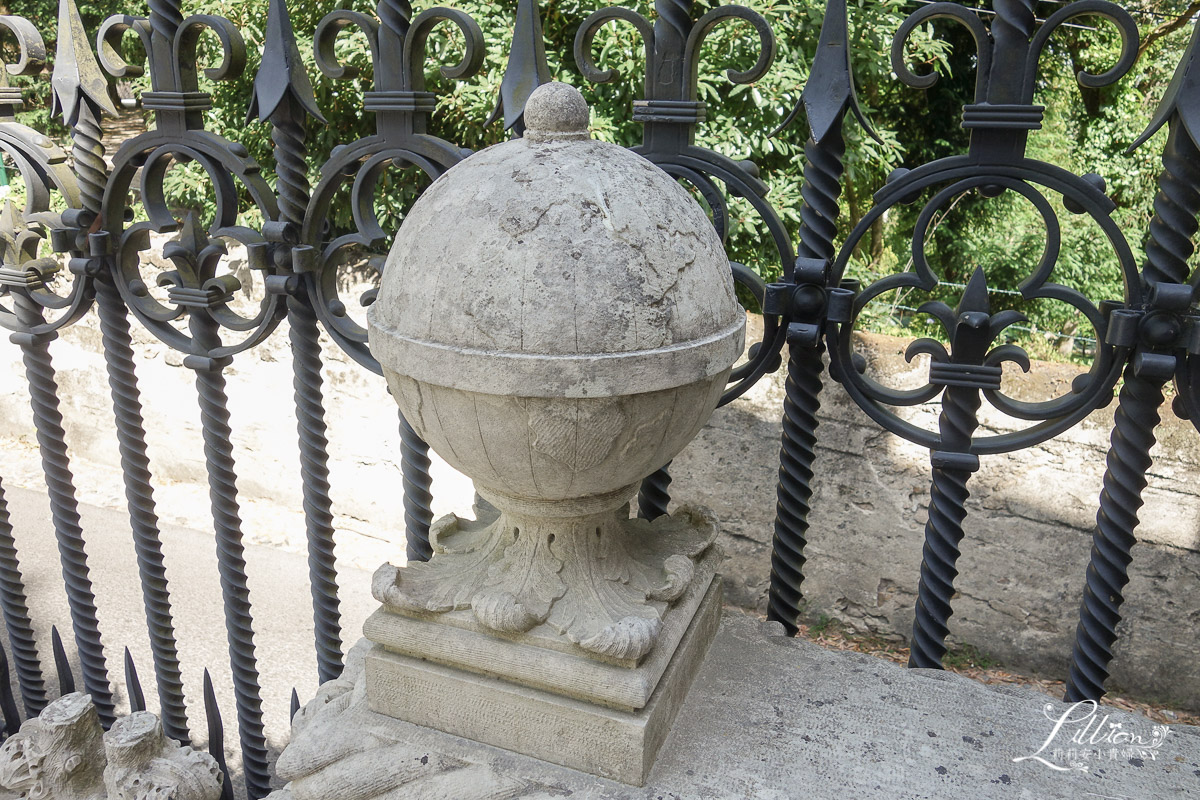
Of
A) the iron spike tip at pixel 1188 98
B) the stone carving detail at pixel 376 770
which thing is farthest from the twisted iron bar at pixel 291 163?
the iron spike tip at pixel 1188 98

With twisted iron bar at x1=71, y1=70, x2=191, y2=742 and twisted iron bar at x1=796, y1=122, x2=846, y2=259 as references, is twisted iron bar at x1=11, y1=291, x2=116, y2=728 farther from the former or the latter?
twisted iron bar at x1=796, y1=122, x2=846, y2=259

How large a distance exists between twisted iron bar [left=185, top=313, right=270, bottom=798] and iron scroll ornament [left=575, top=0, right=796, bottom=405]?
124cm

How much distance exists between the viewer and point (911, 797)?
179cm

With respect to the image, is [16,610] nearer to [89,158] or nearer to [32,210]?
[32,210]

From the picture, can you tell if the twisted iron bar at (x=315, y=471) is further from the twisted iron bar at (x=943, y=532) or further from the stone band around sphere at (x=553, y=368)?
the twisted iron bar at (x=943, y=532)

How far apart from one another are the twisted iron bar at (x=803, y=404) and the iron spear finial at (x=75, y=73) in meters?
1.73

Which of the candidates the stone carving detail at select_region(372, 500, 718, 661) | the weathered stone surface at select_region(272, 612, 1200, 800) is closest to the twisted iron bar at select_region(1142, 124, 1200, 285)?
the weathered stone surface at select_region(272, 612, 1200, 800)

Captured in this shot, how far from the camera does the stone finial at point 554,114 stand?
67.0 inches

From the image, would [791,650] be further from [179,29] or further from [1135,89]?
[1135,89]

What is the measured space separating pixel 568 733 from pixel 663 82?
141 cm

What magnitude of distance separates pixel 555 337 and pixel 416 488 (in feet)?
3.30

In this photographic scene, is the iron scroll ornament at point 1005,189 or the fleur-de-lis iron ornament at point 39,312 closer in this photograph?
the iron scroll ornament at point 1005,189

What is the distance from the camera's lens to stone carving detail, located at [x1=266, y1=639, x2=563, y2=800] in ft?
5.98

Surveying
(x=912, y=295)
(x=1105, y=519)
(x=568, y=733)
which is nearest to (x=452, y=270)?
(x=568, y=733)
